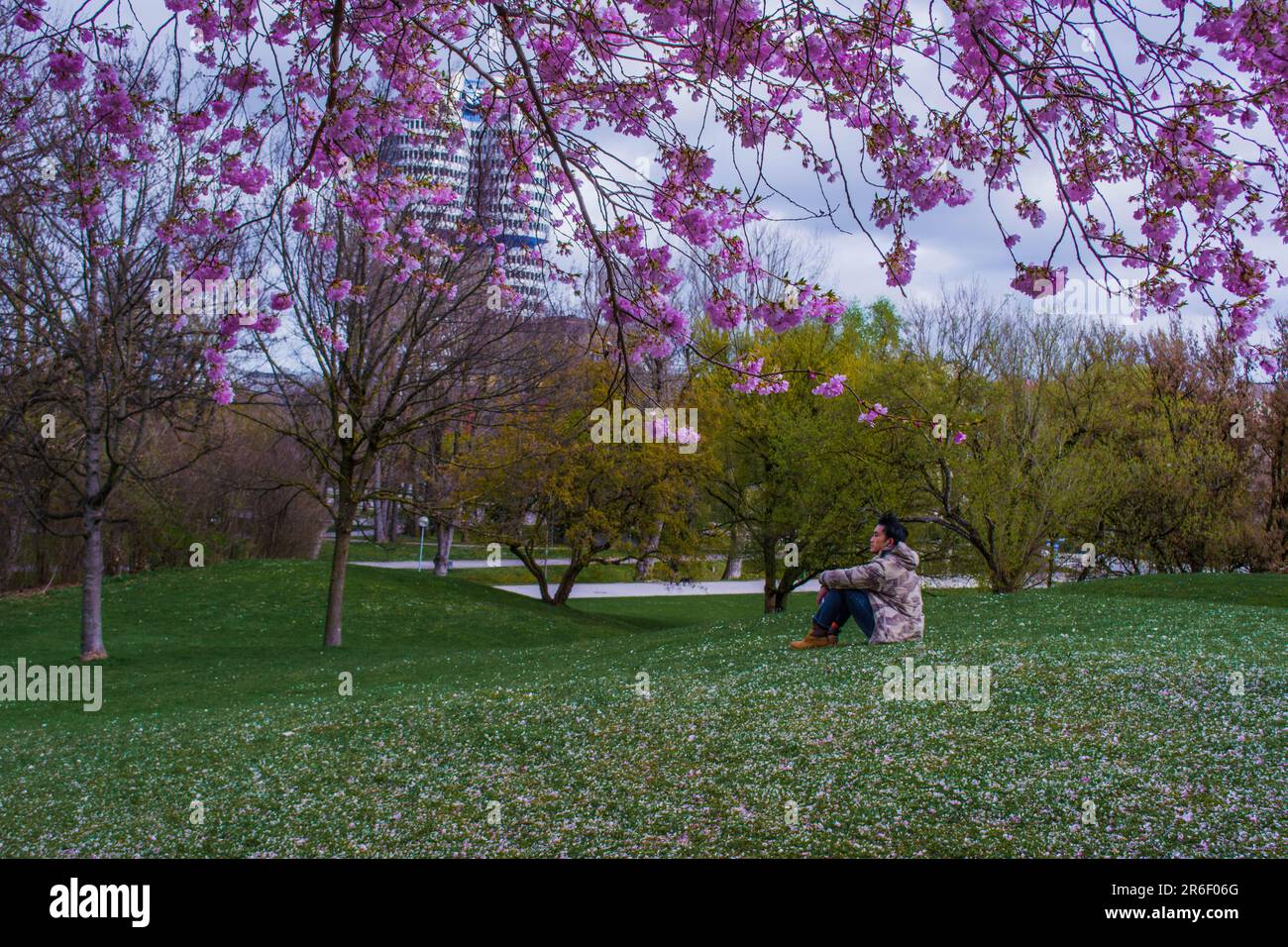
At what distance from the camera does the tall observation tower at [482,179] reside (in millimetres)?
7711

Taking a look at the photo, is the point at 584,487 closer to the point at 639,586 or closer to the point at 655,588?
the point at 655,588

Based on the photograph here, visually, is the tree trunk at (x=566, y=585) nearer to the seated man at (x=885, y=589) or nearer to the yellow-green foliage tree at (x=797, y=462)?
the yellow-green foliage tree at (x=797, y=462)

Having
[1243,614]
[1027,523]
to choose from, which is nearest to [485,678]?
[1243,614]

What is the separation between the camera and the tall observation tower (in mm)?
7711

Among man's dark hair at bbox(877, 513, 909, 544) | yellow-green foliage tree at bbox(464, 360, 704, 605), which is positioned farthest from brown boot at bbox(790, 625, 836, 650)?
yellow-green foliage tree at bbox(464, 360, 704, 605)

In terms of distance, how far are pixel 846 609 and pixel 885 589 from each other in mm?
657

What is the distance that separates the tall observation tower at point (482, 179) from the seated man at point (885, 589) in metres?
4.28

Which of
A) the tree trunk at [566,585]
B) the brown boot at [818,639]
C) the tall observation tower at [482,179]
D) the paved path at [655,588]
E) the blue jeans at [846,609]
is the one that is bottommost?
the paved path at [655,588]

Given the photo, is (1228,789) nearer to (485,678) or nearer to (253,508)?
(485,678)

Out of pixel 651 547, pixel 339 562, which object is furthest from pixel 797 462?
pixel 339 562

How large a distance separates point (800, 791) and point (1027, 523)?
1871 cm

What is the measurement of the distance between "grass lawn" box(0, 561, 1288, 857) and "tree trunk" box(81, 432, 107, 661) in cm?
339

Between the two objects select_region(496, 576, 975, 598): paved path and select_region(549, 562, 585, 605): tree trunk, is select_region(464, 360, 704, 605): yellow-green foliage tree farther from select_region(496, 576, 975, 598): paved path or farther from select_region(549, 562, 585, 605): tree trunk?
select_region(496, 576, 975, 598): paved path

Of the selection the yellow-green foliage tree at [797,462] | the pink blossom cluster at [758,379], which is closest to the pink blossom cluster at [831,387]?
the pink blossom cluster at [758,379]
